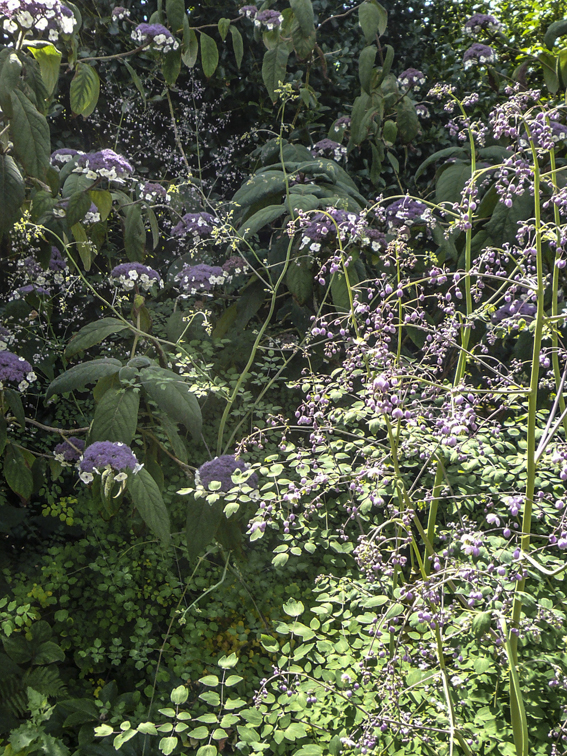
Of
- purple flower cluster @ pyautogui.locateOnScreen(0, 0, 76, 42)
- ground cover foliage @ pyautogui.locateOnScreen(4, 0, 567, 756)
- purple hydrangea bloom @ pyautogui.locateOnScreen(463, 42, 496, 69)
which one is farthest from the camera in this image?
purple hydrangea bloom @ pyautogui.locateOnScreen(463, 42, 496, 69)

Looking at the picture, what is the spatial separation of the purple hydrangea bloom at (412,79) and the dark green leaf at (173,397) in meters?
1.83

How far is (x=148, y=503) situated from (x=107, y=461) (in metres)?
0.15

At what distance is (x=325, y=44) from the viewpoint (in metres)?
2.97

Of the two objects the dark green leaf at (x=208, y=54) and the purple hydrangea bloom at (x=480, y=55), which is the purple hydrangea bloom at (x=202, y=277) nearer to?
the dark green leaf at (x=208, y=54)

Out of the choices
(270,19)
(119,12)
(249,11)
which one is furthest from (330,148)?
(119,12)

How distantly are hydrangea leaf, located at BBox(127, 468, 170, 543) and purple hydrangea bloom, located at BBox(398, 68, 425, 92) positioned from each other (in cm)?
207

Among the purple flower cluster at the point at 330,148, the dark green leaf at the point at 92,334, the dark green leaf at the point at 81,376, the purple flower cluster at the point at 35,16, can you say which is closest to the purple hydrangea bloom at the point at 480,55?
the purple flower cluster at the point at 330,148

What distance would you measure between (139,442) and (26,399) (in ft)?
2.52

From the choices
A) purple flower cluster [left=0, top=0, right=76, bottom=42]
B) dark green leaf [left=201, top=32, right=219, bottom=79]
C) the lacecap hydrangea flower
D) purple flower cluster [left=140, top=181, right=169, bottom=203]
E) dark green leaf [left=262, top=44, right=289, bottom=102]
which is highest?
purple flower cluster [left=0, top=0, right=76, bottom=42]

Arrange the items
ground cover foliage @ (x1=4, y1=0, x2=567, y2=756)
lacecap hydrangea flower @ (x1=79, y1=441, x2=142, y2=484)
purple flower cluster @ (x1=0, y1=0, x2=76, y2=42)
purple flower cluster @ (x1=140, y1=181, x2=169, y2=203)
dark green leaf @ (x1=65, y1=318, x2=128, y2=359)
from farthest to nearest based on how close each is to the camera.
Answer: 1. purple flower cluster @ (x1=140, y1=181, x2=169, y2=203)
2. dark green leaf @ (x1=65, y1=318, x2=128, y2=359)
3. lacecap hydrangea flower @ (x1=79, y1=441, x2=142, y2=484)
4. purple flower cluster @ (x1=0, y1=0, x2=76, y2=42)
5. ground cover foliage @ (x1=4, y1=0, x2=567, y2=756)

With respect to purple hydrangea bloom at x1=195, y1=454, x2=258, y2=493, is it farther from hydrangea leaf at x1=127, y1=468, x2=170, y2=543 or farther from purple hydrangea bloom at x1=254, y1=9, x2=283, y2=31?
purple hydrangea bloom at x1=254, y1=9, x2=283, y2=31

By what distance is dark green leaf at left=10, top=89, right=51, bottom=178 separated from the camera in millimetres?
1273

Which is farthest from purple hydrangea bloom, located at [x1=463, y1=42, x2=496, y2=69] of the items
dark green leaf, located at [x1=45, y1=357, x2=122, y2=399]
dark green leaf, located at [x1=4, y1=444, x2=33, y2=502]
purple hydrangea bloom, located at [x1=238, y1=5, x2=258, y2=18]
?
dark green leaf, located at [x1=4, y1=444, x2=33, y2=502]

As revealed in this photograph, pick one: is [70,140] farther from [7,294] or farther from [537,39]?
[537,39]
